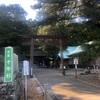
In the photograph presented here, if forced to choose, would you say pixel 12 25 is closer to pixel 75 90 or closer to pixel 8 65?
pixel 75 90

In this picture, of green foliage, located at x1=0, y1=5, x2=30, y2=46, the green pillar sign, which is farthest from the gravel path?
green foliage, located at x1=0, y1=5, x2=30, y2=46

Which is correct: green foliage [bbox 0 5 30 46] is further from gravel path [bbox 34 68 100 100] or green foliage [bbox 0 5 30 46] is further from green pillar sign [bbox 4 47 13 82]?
green pillar sign [bbox 4 47 13 82]

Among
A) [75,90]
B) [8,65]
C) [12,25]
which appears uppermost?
[12,25]

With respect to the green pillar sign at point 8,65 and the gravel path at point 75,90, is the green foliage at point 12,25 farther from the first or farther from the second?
the green pillar sign at point 8,65

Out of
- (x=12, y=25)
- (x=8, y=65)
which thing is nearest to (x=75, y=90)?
(x=8, y=65)

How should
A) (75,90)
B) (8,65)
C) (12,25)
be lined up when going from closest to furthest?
(8,65) < (75,90) < (12,25)

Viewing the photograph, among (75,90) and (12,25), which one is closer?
(75,90)

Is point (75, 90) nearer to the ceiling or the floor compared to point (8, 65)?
nearer to the floor

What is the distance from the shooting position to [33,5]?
2588 centimetres

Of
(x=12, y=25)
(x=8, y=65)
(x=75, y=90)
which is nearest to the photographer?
(x=8, y=65)

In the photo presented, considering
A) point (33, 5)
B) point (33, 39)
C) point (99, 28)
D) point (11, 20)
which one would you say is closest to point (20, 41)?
point (11, 20)

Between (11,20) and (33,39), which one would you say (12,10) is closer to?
(11,20)

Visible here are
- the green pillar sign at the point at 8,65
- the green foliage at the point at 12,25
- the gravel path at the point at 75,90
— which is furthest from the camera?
the green foliage at the point at 12,25

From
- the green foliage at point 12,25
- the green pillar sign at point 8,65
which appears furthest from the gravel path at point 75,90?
the green foliage at point 12,25
